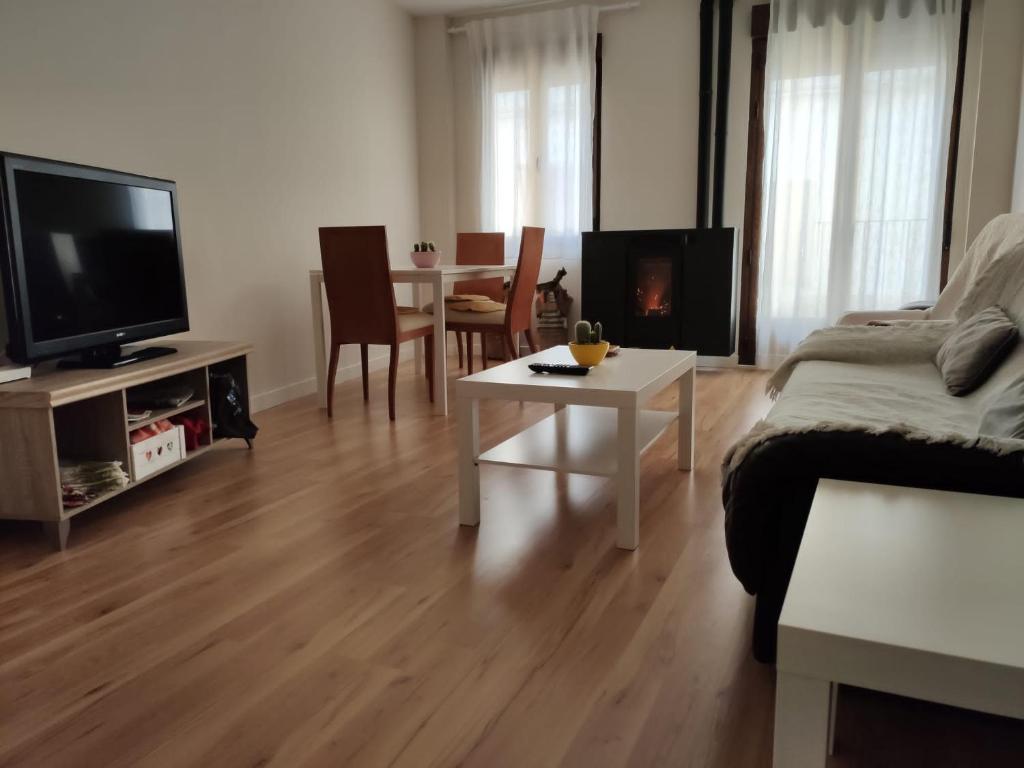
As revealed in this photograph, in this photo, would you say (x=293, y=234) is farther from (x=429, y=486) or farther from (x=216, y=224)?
(x=429, y=486)

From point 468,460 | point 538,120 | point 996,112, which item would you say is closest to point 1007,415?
point 468,460

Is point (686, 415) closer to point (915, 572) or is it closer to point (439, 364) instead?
point (439, 364)

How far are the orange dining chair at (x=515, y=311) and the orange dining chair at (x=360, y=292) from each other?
0.47m

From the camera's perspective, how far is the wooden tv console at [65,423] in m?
2.14

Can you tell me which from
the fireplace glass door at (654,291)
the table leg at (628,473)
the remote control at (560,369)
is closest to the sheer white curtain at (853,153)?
the fireplace glass door at (654,291)

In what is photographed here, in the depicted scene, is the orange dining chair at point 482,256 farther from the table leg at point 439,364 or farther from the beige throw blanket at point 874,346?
the beige throw blanket at point 874,346

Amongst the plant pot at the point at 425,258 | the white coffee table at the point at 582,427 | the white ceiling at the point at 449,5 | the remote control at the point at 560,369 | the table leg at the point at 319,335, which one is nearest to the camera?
the white coffee table at the point at 582,427

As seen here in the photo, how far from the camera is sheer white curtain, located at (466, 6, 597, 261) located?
5152 millimetres

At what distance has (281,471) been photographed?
2916mm

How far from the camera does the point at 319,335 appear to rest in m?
3.99

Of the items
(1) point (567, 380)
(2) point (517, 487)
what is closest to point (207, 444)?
(2) point (517, 487)

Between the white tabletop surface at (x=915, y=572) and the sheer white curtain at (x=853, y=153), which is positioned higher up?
the sheer white curtain at (x=853, y=153)

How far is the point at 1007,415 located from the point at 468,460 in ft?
4.41

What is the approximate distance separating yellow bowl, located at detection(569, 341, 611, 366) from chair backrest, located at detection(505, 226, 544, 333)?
1.68m
